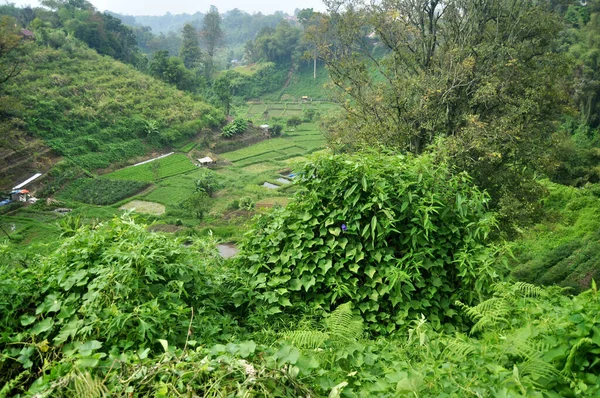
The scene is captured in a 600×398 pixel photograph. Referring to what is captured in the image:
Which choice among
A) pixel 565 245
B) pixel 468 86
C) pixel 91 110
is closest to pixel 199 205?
pixel 91 110

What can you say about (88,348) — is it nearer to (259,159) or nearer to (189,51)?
(259,159)

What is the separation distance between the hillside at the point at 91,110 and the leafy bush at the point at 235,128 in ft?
3.84

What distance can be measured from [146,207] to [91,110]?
10.9 metres

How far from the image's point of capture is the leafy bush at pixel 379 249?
3.25 metres

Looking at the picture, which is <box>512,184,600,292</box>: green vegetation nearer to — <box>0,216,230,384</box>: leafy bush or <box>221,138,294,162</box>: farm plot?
<box>0,216,230,384</box>: leafy bush

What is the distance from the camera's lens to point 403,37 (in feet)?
36.6

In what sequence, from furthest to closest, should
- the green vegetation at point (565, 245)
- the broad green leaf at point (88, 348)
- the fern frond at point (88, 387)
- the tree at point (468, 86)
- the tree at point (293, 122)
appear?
the tree at point (293, 122)
the tree at point (468, 86)
the green vegetation at point (565, 245)
the broad green leaf at point (88, 348)
the fern frond at point (88, 387)

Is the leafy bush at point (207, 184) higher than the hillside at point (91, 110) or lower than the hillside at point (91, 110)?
lower

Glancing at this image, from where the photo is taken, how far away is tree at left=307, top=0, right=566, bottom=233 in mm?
9094

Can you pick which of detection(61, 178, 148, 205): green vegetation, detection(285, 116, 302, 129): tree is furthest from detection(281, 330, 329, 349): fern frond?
detection(285, 116, 302, 129): tree

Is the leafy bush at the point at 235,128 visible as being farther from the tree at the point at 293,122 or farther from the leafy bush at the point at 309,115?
the leafy bush at the point at 309,115

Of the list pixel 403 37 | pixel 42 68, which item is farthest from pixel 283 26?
pixel 403 37

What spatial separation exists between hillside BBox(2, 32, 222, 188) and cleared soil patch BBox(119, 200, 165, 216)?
15.2 feet

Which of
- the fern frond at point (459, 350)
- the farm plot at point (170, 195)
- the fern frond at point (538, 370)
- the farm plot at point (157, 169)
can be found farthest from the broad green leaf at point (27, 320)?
the farm plot at point (157, 169)
